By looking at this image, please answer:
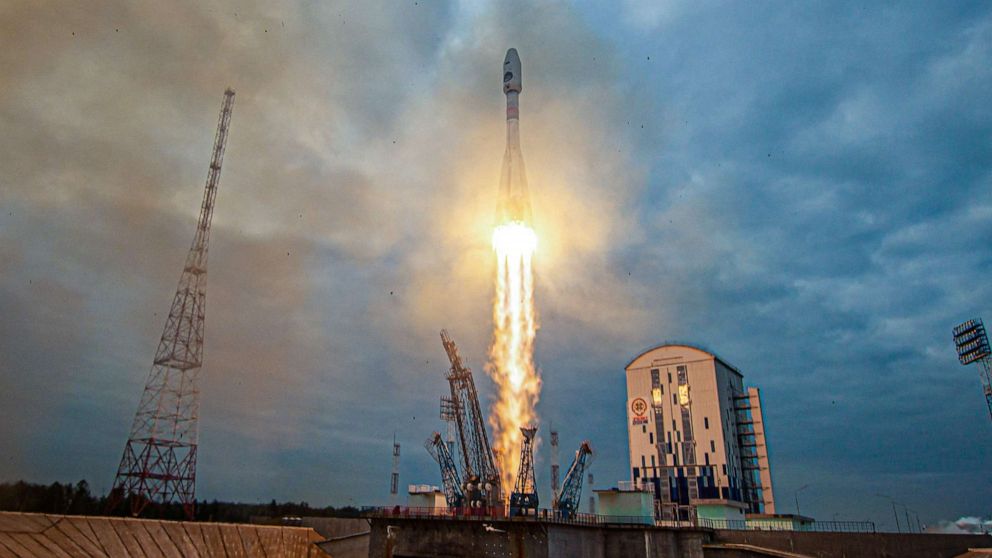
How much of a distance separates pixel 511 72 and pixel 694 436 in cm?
5382

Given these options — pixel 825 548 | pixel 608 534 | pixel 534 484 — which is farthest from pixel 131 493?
pixel 825 548

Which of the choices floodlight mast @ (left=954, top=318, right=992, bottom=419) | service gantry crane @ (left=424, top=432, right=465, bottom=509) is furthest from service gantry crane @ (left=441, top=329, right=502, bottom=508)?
floodlight mast @ (left=954, top=318, right=992, bottom=419)

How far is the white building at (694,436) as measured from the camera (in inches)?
3007

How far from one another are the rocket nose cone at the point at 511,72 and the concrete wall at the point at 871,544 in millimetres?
46818

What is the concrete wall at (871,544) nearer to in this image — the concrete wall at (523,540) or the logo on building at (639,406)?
the concrete wall at (523,540)

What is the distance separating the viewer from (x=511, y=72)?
59.6m

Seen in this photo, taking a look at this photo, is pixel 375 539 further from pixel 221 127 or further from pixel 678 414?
pixel 221 127

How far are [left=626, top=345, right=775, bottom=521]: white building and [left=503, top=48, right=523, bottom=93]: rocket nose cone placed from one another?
45102 mm

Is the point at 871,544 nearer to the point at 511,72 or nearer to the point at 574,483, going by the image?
the point at 574,483

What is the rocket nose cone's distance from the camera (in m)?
59.3

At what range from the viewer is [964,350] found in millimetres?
70375

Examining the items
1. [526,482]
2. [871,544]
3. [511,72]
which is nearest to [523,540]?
[526,482]

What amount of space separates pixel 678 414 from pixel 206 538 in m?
61.9

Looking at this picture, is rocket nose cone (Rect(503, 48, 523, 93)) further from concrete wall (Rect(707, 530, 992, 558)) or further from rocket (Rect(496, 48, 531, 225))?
concrete wall (Rect(707, 530, 992, 558))
